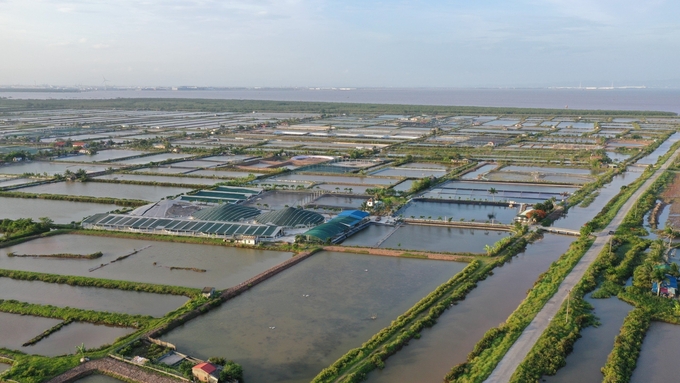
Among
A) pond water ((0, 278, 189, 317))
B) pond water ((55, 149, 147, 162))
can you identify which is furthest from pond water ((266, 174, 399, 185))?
pond water ((0, 278, 189, 317))

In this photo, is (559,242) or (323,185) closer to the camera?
(559,242)

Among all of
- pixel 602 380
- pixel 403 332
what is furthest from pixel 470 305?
pixel 602 380

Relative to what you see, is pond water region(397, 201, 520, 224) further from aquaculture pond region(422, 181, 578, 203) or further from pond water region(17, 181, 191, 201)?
pond water region(17, 181, 191, 201)

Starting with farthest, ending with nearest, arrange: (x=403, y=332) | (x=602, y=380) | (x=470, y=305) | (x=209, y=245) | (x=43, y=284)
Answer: (x=209, y=245) < (x=43, y=284) < (x=470, y=305) < (x=403, y=332) < (x=602, y=380)

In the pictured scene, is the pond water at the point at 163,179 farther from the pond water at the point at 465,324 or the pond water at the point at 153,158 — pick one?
the pond water at the point at 465,324

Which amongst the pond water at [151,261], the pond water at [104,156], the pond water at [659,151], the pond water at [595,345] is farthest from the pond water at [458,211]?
the pond water at [104,156]

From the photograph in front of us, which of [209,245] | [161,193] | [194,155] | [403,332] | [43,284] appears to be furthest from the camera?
[194,155]

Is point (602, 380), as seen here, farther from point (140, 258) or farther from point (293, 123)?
point (293, 123)
